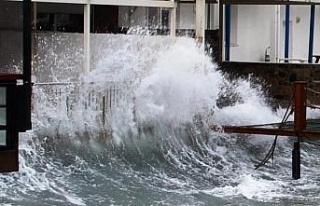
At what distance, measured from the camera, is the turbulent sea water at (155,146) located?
36.4 feet

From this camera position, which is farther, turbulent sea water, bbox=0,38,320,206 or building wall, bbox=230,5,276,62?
building wall, bbox=230,5,276,62

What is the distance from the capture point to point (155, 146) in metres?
14.3

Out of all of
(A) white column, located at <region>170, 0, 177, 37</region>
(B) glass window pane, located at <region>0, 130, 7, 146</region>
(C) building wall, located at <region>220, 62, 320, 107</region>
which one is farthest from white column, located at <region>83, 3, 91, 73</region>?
(B) glass window pane, located at <region>0, 130, 7, 146</region>

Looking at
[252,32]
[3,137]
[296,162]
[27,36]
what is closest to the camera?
[27,36]

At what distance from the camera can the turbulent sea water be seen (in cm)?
1111

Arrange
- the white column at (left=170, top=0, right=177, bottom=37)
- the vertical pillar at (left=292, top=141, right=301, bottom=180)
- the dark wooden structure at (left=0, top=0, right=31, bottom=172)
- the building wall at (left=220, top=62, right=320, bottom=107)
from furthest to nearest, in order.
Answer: the building wall at (left=220, top=62, right=320, bottom=107), the white column at (left=170, top=0, right=177, bottom=37), the vertical pillar at (left=292, top=141, right=301, bottom=180), the dark wooden structure at (left=0, top=0, right=31, bottom=172)

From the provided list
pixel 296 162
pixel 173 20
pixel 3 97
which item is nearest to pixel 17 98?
pixel 3 97

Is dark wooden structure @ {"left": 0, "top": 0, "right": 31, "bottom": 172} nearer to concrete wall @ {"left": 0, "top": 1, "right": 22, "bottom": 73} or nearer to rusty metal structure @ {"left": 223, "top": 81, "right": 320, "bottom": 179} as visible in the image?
rusty metal structure @ {"left": 223, "top": 81, "right": 320, "bottom": 179}

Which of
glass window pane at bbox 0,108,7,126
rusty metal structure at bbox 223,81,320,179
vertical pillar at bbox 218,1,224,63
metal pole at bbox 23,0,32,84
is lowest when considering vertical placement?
rusty metal structure at bbox 223,81,320,179

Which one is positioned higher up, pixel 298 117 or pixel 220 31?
pixel 220 31

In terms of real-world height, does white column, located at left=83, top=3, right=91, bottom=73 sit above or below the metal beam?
below

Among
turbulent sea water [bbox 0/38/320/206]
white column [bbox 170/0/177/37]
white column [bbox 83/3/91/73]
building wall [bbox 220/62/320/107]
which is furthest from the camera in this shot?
building wall [bbox 220/62/320/107]

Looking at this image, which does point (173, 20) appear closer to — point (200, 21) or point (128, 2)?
point (200, 21)

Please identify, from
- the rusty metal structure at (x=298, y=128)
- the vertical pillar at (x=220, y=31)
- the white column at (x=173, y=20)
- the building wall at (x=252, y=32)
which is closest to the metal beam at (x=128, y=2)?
the white column at (x=173, y=20)
